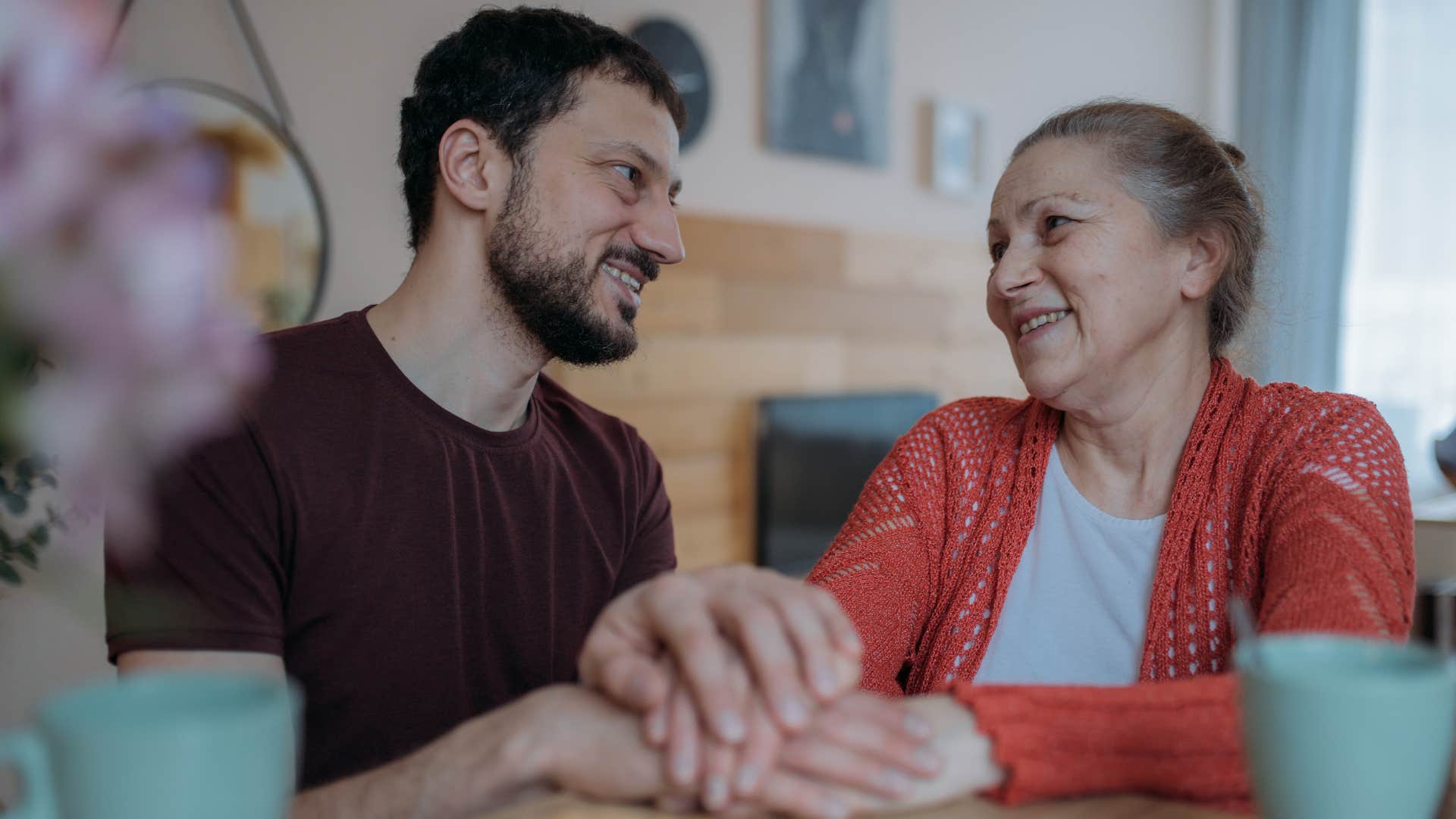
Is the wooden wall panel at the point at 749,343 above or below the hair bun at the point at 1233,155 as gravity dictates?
below

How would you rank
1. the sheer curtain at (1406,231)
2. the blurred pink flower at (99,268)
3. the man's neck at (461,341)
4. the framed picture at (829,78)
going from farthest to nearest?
the sheer curtain at (1406,231), the framed picture at (829,78), the man's neck at (461,341), the blurred pink flower at (99,268)

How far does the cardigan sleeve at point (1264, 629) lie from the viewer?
0.61 metres

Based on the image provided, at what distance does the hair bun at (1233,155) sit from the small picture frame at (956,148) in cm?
260

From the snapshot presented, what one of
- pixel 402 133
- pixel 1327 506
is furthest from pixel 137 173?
pixel 402 133

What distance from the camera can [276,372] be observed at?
1140mm

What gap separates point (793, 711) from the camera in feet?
2.05

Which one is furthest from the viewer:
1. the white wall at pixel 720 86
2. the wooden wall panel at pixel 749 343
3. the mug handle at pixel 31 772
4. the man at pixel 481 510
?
the wooden wall panel at pixel 749 343

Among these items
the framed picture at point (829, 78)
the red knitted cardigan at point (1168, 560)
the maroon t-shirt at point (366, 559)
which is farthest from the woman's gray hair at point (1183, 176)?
the framed picture at point (829, 78)

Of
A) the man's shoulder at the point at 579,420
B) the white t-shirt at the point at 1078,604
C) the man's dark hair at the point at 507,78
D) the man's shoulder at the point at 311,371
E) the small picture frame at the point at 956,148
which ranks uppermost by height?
the small picture frame at the point at 956,148

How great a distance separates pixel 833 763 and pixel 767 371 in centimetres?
283

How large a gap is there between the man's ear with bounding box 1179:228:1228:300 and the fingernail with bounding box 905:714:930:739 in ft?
2.92

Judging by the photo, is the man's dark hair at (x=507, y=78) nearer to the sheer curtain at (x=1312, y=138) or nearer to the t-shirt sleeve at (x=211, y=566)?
the t-shirt sleeve at (x=211, y=566)

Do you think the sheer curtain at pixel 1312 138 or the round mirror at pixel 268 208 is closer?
the round mirror at pixel 268 208

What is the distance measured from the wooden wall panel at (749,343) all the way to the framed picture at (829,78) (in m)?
0.29
